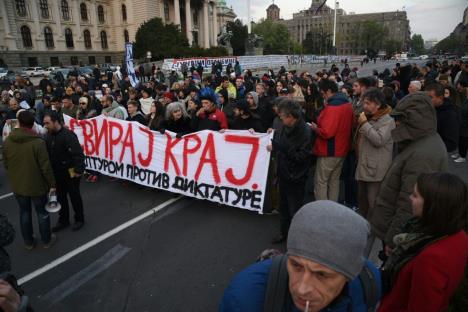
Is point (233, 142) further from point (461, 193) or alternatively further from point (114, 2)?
point (114, 2)

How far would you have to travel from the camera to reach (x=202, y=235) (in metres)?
4.49

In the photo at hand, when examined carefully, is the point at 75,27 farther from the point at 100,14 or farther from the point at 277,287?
the point at 277,287

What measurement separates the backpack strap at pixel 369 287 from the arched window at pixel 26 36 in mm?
61492

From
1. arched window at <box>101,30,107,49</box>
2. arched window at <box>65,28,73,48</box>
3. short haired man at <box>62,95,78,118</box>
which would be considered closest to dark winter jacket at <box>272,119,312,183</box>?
short haired man at <box>62,95,78,118</box>

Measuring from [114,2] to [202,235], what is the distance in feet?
227

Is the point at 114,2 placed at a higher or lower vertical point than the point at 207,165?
higher

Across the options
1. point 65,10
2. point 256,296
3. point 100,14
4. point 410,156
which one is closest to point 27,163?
point 256,296

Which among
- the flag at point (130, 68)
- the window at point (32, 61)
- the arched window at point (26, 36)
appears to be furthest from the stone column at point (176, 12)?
the flag at point (130, 68)

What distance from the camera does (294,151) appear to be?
12.4 feet

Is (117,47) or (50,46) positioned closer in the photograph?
(50,46)

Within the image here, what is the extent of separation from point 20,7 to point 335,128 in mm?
60576

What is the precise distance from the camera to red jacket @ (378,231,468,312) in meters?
1.59

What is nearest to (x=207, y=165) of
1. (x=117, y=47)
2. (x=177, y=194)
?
(x=177, y=194)

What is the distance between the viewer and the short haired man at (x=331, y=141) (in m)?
3.98
